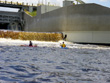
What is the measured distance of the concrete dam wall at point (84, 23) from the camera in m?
43.4

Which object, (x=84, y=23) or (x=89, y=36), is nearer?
(x=89, y=36)

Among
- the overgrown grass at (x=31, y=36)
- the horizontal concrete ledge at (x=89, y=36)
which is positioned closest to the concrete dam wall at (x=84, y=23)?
the horizontal concrete ledge at (x=89, y=36)

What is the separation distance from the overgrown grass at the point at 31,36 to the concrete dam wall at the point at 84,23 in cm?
262

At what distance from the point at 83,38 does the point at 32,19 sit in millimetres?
24286

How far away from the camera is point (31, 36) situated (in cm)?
4728

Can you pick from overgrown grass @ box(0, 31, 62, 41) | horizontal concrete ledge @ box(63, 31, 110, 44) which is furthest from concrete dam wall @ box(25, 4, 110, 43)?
overgrown grass @ box(0, 31, 62, 41)

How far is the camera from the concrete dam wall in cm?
4339

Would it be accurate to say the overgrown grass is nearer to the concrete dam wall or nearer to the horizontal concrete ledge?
the concrete dam wall

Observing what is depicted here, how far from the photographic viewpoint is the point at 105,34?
43.4 meters

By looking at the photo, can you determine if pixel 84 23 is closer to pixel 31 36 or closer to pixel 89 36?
pixel 89 36

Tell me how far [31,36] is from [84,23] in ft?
38.4

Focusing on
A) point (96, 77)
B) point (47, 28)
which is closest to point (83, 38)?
point (47, 28)

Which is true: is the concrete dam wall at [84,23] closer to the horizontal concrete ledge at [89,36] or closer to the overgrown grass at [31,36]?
the horizontal concrete ledge at [89,36]

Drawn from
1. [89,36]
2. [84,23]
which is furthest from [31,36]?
[89,36]
